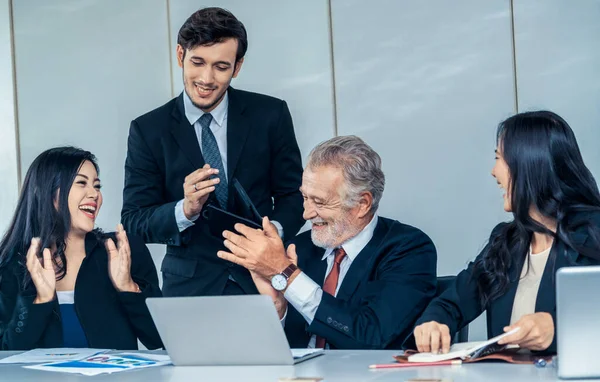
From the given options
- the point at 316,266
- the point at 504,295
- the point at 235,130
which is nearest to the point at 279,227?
the point at 316,266

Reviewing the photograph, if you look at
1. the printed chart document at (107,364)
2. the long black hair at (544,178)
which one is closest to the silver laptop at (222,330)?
the printed chart document at (107,364)

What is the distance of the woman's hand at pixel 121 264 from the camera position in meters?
3.54

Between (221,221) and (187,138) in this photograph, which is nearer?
(221,221)

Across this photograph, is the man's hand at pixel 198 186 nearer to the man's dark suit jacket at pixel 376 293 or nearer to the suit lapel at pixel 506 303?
the man's dark suit jacket at pixel 376 293

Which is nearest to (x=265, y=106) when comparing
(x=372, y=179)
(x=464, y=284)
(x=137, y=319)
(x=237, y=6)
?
(x=372, y=179)

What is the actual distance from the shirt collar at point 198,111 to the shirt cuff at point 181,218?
1.46 feet

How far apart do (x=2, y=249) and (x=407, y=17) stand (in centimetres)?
255

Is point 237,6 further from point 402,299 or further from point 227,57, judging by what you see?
point 402,299

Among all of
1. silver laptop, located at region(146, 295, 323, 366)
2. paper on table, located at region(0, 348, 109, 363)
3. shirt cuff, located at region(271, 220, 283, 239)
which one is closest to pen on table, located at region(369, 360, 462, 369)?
silver laptop, located at region(146, 295, 323, 366)

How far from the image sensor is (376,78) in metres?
5.14

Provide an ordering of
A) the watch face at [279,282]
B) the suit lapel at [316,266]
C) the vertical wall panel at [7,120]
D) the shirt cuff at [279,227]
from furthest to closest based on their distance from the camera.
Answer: the vertical wall panel at [7,120] < the shirt cuff at [279,227] < the suit lapel at [316,266] < the watch face at [279,282]

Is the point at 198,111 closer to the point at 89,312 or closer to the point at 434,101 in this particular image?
the point at 89,312

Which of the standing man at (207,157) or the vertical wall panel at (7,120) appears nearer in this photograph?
the standing man at (207,157)

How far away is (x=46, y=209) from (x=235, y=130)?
81 centimetres
